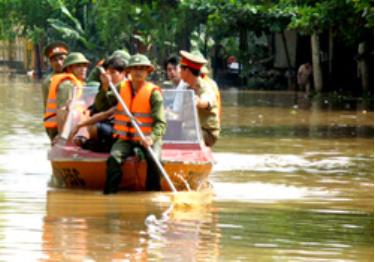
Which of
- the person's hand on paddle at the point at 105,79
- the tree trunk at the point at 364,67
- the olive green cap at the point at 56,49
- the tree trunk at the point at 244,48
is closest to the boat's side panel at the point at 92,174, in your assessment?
the person's hand on paddle at the point at 105,79

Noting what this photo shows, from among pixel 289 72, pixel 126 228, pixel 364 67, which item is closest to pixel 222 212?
pixel 126 228

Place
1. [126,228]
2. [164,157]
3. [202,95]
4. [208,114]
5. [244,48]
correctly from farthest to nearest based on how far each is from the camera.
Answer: [244,48] < [208,114] < [202,95] < [164,157] < [126,228]

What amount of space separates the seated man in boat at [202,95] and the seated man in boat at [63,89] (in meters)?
1.16

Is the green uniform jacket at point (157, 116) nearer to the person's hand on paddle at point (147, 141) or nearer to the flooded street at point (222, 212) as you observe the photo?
the person's hand on paddle at point (147, 141)

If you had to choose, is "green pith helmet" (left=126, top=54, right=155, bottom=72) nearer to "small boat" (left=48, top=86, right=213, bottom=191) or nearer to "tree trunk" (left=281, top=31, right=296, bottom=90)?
"small boat" (left=48, top=86, right=213, bottom=191)

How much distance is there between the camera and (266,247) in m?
10.5

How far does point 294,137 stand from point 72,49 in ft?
129

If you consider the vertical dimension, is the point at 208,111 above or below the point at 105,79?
below

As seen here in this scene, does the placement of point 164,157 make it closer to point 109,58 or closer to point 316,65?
point 109,58

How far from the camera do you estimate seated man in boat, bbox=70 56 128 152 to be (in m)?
13.8

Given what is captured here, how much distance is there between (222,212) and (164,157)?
1.26 metres

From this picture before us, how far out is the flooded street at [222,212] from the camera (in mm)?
10266

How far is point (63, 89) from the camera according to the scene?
14.4 meters

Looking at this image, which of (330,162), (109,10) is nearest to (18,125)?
(330,162)
